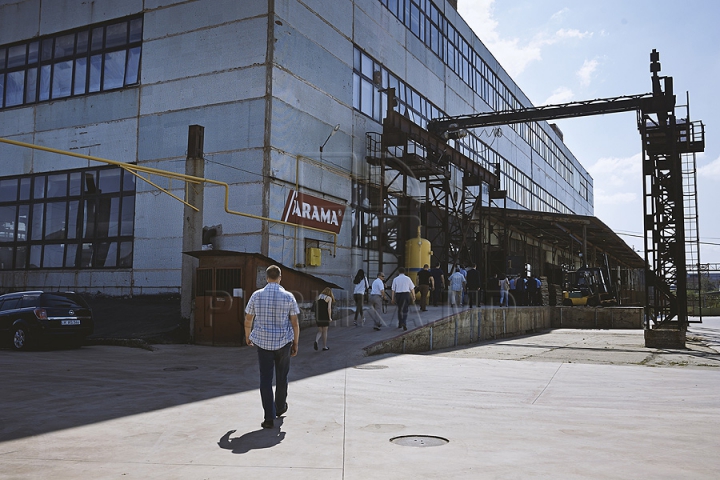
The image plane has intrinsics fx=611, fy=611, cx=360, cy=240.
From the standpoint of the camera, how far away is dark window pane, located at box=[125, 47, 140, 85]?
77.6 ft

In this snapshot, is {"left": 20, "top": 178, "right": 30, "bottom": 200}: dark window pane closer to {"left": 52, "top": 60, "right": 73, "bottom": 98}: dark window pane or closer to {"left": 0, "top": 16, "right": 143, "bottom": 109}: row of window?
{"left": 0, "top": 16, "right": 143, "bottom": 109}: row of window

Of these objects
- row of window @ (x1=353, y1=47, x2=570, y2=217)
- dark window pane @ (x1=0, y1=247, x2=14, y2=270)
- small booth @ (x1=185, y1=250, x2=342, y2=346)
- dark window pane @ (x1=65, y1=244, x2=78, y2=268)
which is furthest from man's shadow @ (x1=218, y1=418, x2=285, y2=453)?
dark window pane @ (x1=0, y1=247, x2=14, y2=270)

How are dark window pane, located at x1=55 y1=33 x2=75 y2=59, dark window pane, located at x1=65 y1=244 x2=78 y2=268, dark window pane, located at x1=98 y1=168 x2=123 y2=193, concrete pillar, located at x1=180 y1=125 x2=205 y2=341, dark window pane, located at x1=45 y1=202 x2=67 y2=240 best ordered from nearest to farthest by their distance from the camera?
concrete pillar, located at x1=180 y1=125 x2=205 y2=341 < dark window pane, located at x1=98 y1=168 x2=123 y2=193 < dark window pane, located at x1=65 y1=244 x2=78 y2=268 < dark window pane, located at x1=45 y1=202 x2=67 y2=240 < dark window pane, located at x1=55 y1=33 x2=75 y2=59

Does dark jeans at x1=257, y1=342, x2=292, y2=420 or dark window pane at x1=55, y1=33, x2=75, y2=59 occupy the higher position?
dark window pane at x1=55, y1=33, x2=75, y2=59

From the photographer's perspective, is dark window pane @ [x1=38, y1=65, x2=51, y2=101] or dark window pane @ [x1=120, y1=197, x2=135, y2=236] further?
dark window pane @ [x1=38, y1=65, x2=51, y2=101]

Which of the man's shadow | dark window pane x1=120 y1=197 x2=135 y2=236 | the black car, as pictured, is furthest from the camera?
dark window pane x1=120 y1=197 x2=135 y2=236

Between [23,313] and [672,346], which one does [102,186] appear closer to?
[23,313]

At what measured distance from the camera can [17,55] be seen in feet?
88.6

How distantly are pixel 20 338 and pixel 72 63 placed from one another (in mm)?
14311

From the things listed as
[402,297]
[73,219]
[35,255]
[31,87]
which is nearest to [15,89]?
[31,87]

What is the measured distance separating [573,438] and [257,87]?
17.1 metres

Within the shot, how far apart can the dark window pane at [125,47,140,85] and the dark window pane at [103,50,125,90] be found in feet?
0.91

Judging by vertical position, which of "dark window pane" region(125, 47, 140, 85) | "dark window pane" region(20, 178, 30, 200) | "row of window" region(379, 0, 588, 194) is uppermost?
"row of window" region(379, 0, 588, 194)

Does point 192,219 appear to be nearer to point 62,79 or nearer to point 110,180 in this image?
point 110,180
